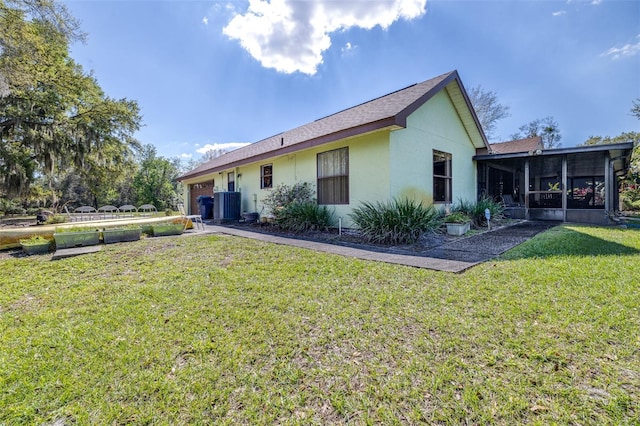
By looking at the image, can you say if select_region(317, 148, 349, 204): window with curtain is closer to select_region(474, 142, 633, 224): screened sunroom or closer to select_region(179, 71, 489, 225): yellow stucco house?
select_region(179, 71, 489, 225): yellow stucco house

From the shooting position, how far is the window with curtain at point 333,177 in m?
8.83

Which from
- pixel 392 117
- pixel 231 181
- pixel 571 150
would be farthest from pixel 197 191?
pixel 571 150

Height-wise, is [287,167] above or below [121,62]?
below

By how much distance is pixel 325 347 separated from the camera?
7.40 feet

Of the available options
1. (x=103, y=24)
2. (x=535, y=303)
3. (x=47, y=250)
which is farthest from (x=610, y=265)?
(x=103, y=24)

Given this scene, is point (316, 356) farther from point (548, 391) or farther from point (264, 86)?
point (264, 86)

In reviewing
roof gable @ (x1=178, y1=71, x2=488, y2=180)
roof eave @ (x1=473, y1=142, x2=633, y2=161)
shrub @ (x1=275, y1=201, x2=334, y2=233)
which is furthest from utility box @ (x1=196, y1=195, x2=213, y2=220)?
roof eave @ (x1=473, y1=142, x2=633, y2=161)

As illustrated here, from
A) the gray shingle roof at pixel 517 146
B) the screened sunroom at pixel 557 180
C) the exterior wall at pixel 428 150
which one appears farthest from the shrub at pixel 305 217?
the gray shingle roof at pixel 517 146

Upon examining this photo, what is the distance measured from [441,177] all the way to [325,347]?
921 cm

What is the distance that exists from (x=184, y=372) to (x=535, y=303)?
345 centimetres

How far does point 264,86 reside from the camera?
14453mm

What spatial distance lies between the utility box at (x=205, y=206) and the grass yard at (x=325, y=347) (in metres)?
10.8

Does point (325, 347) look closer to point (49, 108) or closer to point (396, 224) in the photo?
point (396, 224)

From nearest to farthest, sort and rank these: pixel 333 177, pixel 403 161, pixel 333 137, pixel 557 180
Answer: pixel 333 137 < pixel 403 161 < pixel 333 177 < pixel 557 180
